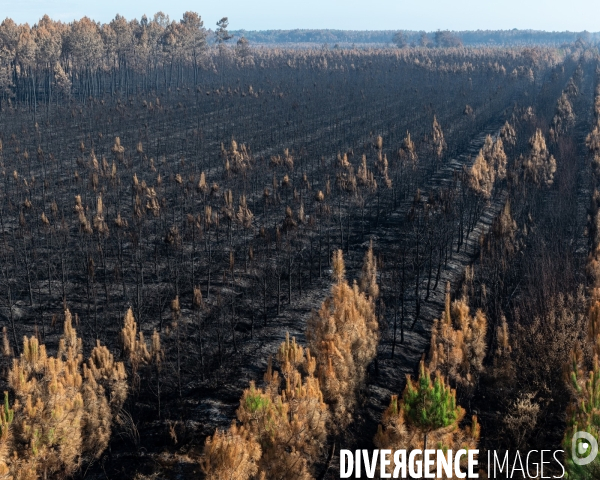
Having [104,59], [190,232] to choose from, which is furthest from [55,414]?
[104,59]

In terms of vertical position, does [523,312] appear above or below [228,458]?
below

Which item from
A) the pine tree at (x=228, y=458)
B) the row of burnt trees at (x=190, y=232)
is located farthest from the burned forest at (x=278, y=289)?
the row of burnt trees at (x=190, y=232)

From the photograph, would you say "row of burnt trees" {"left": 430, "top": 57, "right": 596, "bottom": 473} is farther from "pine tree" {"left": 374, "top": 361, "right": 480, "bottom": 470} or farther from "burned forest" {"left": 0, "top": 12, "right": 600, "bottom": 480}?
"pine tree" {"left": 374, "top": 361, "right": 480, "bottom": 470}

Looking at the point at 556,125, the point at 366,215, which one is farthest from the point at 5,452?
the point at 556,125

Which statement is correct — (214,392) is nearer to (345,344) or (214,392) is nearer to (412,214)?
(345,344)

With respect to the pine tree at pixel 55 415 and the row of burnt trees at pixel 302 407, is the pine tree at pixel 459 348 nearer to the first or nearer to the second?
the row of burnt trees at pixel 302 407

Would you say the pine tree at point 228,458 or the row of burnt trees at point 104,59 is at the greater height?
the row of burnt trees at point 104,59

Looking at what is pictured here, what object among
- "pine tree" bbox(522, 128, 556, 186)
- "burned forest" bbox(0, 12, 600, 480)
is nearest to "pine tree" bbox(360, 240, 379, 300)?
"burned forest" bbox(0, 12, 600, 480)

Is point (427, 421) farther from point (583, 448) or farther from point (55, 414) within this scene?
point (55, 414)
